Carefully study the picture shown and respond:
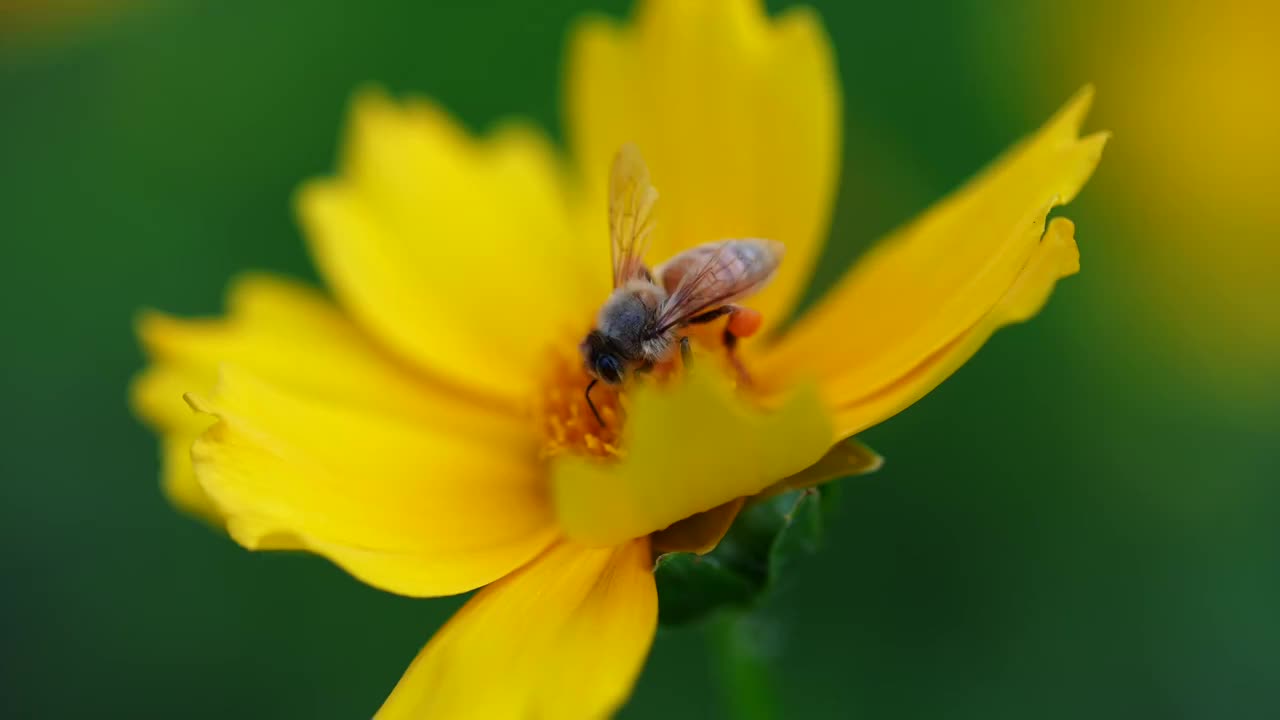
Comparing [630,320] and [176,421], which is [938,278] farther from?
[176,421]

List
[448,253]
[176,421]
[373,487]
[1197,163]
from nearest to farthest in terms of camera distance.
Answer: [373,487] < [176,421] < [448,253] < [1197,163]

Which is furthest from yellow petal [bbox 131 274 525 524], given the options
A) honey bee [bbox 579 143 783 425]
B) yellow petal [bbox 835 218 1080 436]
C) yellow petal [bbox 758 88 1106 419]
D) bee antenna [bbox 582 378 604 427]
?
yellow petal [bbox 835 218 1080 436]

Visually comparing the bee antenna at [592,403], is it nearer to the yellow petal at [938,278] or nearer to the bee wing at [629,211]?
the bee wing at [629,211]

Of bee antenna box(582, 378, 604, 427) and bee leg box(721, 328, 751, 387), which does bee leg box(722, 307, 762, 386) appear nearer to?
bee leg box(721, 328, 751, 387)

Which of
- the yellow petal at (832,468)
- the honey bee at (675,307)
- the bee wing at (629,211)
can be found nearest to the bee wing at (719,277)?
the honey bee at (675,307)

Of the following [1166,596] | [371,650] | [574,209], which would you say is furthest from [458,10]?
[1166,596]

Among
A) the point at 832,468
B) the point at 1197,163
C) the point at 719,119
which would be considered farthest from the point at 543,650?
the point at 1197,163
